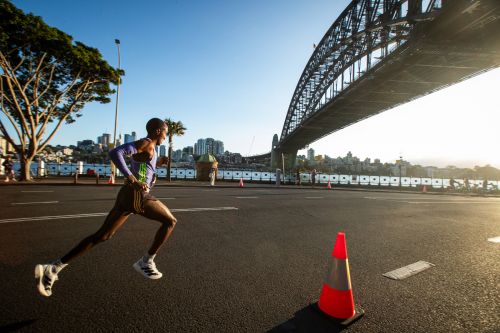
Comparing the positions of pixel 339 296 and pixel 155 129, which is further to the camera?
pixel 155 129

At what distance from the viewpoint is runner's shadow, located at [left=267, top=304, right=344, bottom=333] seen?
216 centimetres

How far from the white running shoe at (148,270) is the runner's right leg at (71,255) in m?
0.57

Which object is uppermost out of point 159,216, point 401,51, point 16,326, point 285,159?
point 401,51

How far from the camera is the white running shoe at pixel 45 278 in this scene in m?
2.53

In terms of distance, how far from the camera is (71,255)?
2.77 meters

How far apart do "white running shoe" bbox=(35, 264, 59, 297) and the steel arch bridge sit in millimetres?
26251

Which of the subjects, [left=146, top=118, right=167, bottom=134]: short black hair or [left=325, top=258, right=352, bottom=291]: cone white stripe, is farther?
[left=146, top=118, right=167, bottom=134]: short black hair

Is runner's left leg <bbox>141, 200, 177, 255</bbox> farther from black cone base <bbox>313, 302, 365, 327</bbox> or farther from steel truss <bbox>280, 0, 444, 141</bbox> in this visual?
steel truss <bbox>280, 0, 444, 141</bbox>

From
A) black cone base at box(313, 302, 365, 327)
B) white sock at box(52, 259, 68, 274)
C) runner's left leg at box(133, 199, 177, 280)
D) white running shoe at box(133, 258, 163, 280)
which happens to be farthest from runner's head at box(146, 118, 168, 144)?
black cone base at box(313, 302, 365, 327)

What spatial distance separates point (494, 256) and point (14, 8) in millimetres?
22934

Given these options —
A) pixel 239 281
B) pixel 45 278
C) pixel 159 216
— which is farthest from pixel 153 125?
pixel 239 281

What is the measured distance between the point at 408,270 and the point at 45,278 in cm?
447

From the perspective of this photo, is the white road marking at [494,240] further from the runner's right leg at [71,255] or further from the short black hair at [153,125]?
the runner's right leg at [71,255]

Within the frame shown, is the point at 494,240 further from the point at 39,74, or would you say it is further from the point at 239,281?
the point at 39,74
